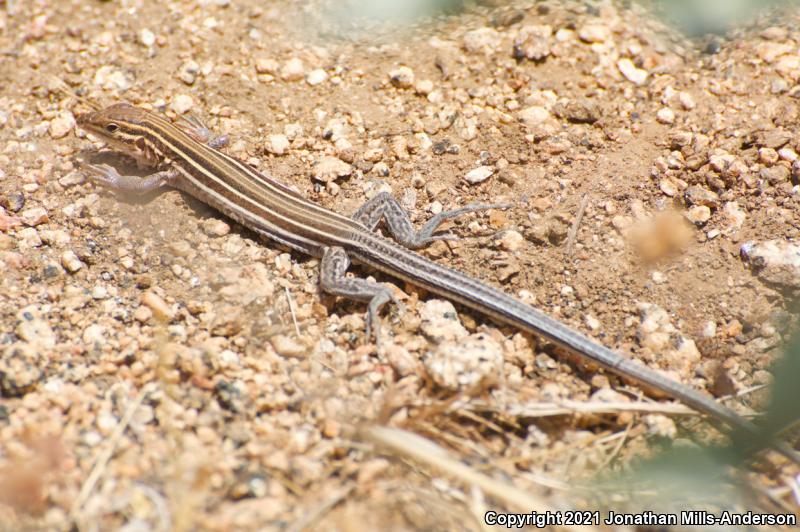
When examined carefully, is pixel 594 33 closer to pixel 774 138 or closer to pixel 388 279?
pixel 774 138

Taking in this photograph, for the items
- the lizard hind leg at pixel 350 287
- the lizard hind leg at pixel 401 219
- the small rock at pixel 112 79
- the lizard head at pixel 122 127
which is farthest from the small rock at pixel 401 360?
the small rock at pixel 112 79

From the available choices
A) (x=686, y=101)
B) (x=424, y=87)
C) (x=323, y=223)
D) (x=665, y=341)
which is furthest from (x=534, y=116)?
(x=665, y=341)

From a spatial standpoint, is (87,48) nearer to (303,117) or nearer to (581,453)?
(303,117)

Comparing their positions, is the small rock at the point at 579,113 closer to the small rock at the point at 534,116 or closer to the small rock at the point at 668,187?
the small rock at the point at 534,116

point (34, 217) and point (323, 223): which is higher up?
point (323, 223)

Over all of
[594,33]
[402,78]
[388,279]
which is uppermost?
[594,33]

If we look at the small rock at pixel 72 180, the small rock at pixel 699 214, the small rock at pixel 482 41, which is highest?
the small rock at pixel 482 41
